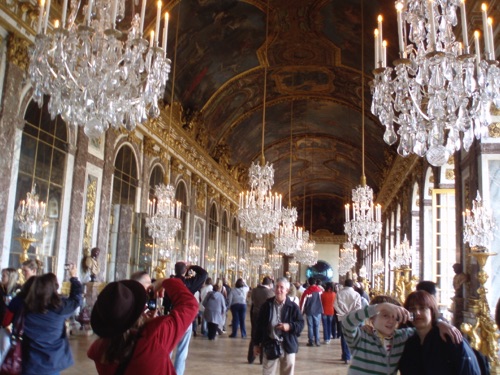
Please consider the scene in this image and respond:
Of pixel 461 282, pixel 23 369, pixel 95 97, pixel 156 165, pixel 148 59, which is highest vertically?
pixel 156 165

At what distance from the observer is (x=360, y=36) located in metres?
15.3

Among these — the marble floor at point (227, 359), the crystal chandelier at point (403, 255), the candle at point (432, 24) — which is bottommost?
the marble floor at point (227, 359)

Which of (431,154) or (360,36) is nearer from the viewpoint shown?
(431,154)

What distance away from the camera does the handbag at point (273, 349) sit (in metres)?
5.52

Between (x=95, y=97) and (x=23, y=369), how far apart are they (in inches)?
108

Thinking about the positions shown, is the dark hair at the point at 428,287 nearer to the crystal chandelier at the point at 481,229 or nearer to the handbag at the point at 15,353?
the handbag at the point at 15,353

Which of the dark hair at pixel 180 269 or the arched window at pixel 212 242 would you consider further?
the arched window at pixel 212 242

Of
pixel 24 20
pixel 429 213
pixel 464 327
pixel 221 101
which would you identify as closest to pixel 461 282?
pixel 464 327

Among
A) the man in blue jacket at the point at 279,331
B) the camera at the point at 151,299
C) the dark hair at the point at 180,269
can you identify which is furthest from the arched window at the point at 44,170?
the camera at the point at 151,299

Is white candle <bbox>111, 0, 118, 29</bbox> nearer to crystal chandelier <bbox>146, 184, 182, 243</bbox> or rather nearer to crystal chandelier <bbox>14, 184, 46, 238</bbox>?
crystal chandelier <bbox>14, 184, 46, 238</bbox>

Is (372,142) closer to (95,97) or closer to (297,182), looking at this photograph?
(297,182)

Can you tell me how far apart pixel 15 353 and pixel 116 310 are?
1766 millimetres

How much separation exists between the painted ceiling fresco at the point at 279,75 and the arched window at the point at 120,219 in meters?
3.48

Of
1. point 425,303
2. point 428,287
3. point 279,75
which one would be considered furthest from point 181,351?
point 279,75
